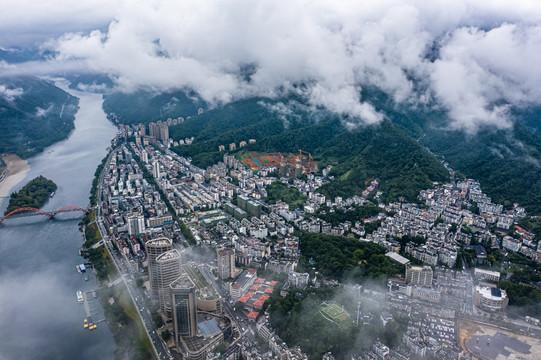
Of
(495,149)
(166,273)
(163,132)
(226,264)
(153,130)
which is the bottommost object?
(226,264)

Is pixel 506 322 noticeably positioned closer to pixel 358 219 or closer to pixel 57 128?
pixel 358 219

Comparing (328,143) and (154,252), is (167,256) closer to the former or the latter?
(154,252)

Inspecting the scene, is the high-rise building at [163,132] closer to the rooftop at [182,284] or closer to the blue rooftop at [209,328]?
the rooftop at [182,284]

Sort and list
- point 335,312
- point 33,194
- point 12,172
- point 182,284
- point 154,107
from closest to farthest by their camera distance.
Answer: point 182,284 → point 335,312 → point 33,194 → point 12,172 → point 154,107

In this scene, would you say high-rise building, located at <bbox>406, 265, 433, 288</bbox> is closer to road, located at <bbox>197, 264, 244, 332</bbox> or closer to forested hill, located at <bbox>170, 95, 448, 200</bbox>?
road, located at <bbox>197, 264, 244, 332</bbox>

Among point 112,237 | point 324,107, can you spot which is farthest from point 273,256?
point 324,107

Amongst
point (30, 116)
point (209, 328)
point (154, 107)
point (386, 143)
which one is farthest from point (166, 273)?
point (154, 107)

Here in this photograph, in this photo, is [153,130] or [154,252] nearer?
[154,252]
